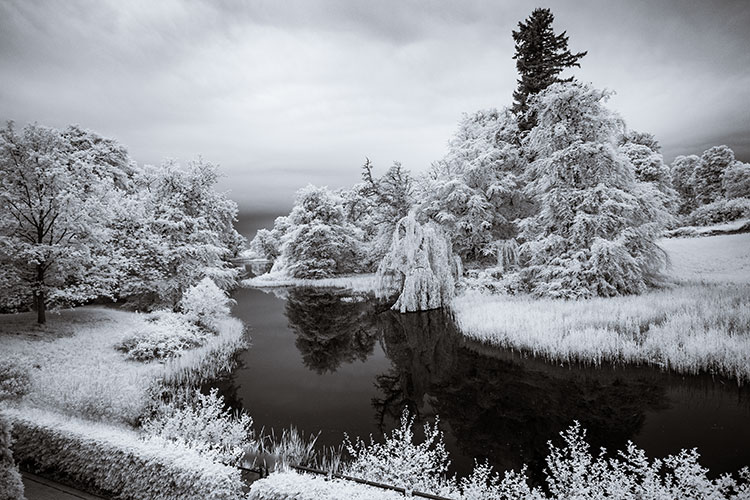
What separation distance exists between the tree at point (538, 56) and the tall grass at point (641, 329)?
61.3 feet

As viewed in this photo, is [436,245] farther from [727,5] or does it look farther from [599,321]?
[727,5]

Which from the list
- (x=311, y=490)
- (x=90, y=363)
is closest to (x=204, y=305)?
(x=90, y=363)

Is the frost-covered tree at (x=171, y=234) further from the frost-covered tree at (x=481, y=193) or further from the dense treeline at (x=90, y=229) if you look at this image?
the frost-covered tree at (x=481, y=193)

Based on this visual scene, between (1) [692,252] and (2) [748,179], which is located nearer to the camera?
(1) [692,252]

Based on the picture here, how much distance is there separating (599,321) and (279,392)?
11.6 m

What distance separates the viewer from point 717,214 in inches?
1109

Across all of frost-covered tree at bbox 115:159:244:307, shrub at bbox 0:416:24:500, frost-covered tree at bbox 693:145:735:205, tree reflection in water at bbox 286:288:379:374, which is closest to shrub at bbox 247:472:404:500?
shrub at bbox 0:416:24:500

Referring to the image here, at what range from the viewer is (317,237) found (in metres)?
38.5

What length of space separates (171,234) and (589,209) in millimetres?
22034

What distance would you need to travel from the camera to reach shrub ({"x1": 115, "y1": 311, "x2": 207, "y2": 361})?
38.6 ft

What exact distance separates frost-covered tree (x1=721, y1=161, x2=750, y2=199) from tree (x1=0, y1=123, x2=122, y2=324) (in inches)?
1925

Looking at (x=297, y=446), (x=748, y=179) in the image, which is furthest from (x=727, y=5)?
(x=748, y=179)

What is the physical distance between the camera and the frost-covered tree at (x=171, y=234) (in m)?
17.5

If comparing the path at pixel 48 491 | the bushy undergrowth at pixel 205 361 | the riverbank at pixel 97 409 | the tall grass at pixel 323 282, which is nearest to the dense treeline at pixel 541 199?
the tall grass at pixel 323 282
